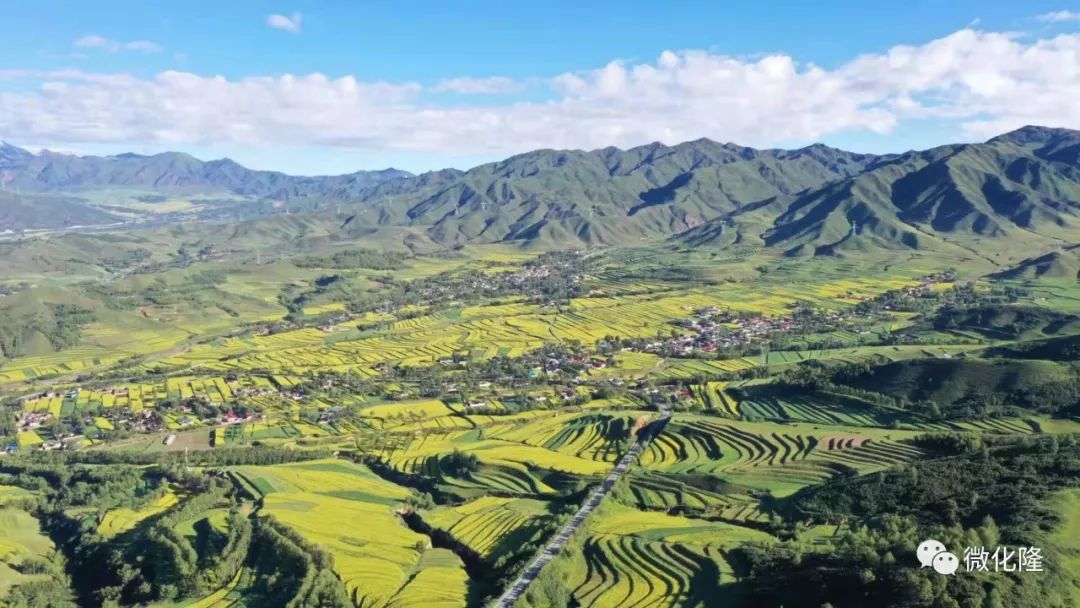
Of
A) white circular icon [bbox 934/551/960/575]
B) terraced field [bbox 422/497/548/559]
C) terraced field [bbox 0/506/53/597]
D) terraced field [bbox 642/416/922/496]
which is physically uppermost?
white circular icon [bbox 934/551/960/575]

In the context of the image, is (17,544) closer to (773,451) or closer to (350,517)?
(350,517)

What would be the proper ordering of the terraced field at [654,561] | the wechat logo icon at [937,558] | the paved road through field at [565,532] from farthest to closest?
the paved road through field at [565,532] → the terraced field at [654,561] → the wechat logo icon at [937,558]

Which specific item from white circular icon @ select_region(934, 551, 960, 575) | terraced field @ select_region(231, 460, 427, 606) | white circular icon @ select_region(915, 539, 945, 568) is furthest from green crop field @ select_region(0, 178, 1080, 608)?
white circular icon @ select_region(915, 539, 945, 568)

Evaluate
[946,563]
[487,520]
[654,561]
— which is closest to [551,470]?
[487,520]

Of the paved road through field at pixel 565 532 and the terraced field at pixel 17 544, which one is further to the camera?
the terraced field at pixel 17 544

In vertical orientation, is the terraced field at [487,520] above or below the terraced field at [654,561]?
below

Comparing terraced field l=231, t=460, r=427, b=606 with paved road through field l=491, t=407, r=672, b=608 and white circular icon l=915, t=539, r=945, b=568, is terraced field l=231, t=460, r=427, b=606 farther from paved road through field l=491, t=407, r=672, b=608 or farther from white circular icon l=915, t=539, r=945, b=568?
white circular icon l=915, t=539, r=945, b=568

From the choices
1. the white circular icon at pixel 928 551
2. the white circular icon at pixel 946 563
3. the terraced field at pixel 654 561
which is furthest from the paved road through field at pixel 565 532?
the white circular icon at pixel 946 563

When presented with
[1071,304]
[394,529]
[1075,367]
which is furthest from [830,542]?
[1071,304]

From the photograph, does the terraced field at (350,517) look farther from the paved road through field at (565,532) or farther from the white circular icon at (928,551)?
the white circular icon at (928,551)
